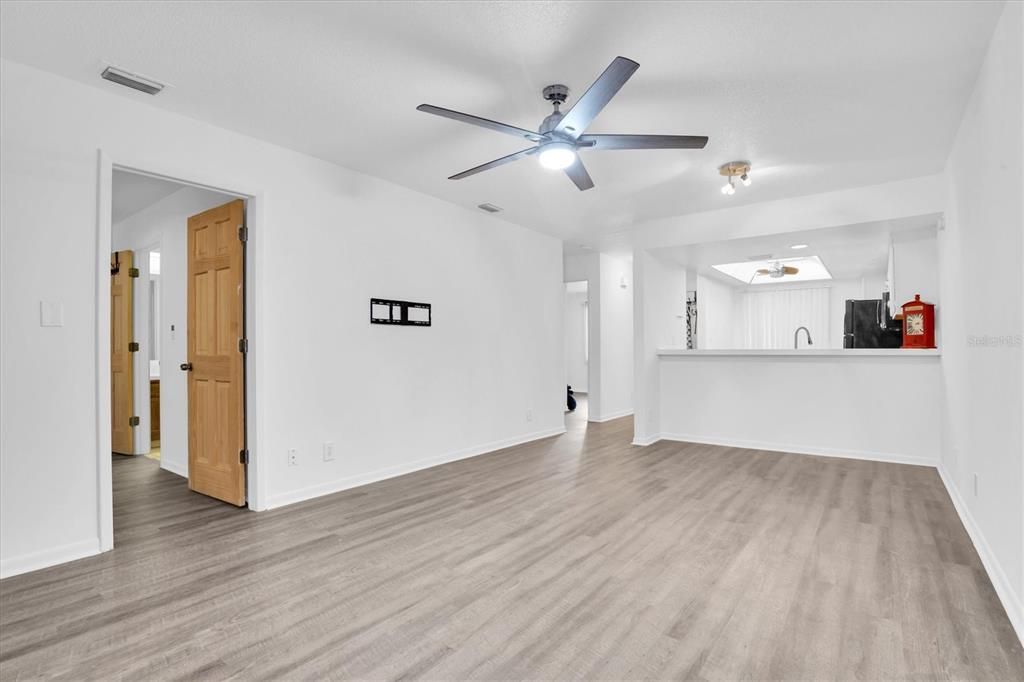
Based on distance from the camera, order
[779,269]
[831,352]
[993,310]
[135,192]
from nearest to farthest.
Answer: [993,310], [135,192], [831,352], [779,269]

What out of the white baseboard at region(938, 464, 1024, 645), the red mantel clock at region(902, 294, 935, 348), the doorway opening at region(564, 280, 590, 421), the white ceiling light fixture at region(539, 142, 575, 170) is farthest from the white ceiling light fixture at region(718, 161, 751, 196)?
the doorway opening at region(564, 280, 590, 421)

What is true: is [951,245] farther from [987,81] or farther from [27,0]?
[27,0]

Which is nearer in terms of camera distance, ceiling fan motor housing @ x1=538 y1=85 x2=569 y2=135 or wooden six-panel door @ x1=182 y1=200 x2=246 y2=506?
ceiling fan motor housing @ x1=538 y1=85 x2=569 y2=135

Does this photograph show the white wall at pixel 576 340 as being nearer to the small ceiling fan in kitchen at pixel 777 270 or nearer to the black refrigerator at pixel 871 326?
the small ceiling fan in kitchen at pixel 777 270

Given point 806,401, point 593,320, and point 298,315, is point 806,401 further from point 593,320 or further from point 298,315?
point 298,315

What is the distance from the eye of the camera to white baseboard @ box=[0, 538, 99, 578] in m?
2.46

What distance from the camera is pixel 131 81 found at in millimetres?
2666

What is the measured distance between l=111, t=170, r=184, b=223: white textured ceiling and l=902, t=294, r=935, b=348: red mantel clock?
6188 mm

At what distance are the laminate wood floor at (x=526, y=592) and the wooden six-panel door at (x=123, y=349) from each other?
1950 millimetres

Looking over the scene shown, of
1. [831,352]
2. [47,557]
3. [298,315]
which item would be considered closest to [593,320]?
[831,352]

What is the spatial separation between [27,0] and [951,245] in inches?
207

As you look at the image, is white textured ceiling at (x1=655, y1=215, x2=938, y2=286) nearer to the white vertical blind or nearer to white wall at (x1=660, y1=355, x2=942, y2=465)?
white wall at (x1=660, y1=355, x2=942, y2=465)

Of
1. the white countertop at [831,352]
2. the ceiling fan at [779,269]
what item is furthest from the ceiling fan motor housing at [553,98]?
the ceiling fan at [779,269]

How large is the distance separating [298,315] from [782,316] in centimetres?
934
